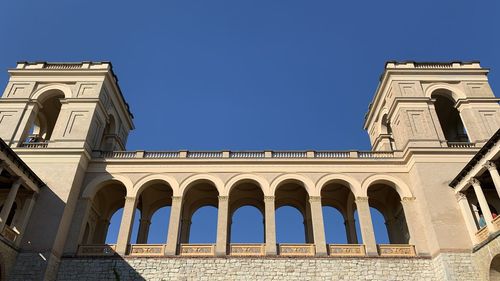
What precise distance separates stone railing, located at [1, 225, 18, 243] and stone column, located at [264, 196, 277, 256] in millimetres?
13478

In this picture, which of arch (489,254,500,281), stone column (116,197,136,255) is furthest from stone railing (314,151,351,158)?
stone column (116,197,136,255)

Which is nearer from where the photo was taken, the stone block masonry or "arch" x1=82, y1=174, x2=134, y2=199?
the stone block masonry

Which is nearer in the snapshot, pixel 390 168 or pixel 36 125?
pixel 390 168

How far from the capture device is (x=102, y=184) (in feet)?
77.2

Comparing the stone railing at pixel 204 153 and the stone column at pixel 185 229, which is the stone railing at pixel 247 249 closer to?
the stone column at pixel 185 229

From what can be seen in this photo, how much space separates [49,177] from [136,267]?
7817 millimetres

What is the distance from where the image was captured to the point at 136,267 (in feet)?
66.0

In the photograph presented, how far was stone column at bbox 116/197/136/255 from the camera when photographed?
68.5 feet

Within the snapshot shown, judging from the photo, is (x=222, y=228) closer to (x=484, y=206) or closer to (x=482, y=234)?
(x=482, y=234)

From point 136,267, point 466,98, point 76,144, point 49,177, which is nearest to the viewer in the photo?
point 136,267

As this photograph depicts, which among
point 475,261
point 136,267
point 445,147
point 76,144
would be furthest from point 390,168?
point 76,144

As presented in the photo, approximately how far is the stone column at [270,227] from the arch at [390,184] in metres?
5.73

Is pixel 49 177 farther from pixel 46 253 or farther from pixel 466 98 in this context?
pixel 466 98

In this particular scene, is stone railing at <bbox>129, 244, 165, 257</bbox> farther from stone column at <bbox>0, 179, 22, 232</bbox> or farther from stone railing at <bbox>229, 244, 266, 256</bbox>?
stone column at <bbox>0, 179, 22, 232</bbox>
